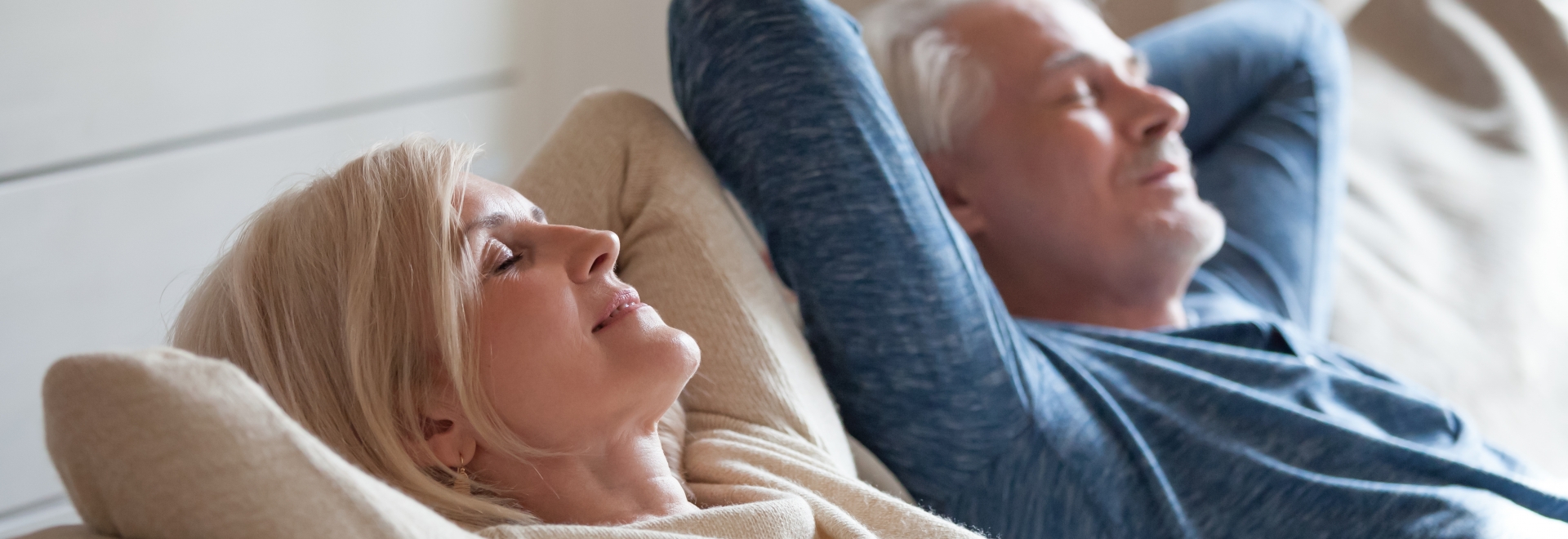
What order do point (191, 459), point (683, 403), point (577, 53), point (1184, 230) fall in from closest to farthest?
point (191, 459) → point (683, 403) → point (1184, 230) → point (577, 53)

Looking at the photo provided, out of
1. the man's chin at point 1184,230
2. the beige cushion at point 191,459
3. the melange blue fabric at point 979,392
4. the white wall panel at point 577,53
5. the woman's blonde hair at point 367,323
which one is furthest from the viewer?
the white wall panel at point 577,53

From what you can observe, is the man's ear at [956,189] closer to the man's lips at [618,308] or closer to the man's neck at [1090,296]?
the man's neck at [1090,296]

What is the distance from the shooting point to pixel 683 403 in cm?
103

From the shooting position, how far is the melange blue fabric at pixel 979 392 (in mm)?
1067

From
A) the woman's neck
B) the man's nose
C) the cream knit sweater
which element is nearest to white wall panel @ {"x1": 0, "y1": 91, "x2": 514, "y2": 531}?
the cream knit sweater

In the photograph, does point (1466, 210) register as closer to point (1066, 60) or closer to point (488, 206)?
point (1066, 60)

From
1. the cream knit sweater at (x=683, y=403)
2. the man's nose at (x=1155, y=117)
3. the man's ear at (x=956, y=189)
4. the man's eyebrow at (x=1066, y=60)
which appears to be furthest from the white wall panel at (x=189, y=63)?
the man's nose at (x=1155, y=117)

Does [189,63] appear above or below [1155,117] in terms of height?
above

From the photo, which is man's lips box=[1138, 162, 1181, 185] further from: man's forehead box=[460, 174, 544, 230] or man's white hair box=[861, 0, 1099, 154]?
man's forehead box=[460, 174, 544, 230]

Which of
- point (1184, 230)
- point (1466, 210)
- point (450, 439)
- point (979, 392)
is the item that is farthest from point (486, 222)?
point (1466, 210)

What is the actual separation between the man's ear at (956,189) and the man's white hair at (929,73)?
0.02m

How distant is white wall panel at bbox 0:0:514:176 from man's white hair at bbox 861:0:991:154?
98 cm

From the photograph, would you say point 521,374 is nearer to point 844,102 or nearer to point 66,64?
point 844,102

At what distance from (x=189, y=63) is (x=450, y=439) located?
1236 millimetres
